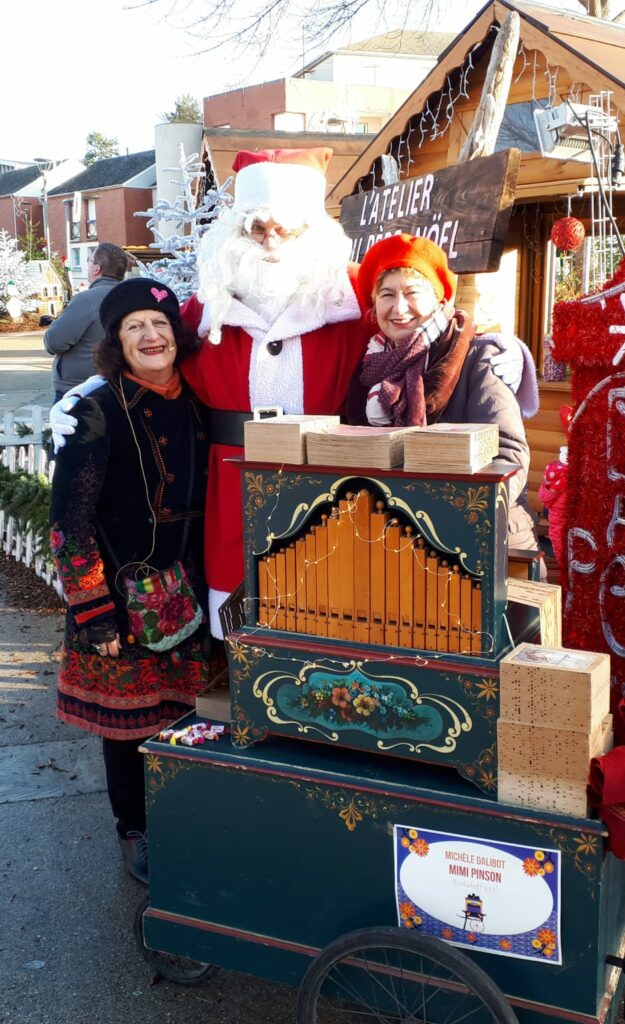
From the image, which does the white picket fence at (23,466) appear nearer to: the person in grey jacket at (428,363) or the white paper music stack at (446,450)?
the person in grey jacket at (428,363)

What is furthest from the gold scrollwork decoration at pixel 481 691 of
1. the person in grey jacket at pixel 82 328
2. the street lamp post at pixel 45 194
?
the street lamp post at pixel 45 194

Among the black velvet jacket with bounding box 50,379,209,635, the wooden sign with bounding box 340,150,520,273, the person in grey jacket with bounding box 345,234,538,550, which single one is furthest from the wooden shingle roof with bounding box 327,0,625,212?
the black velvet jacket with bounding box 50,379,209,635

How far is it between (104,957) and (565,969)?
52.7 inches

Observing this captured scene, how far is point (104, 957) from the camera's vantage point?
98.4 inches

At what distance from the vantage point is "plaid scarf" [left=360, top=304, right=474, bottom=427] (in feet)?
6.99

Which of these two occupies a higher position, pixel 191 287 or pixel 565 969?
pixel 191 287

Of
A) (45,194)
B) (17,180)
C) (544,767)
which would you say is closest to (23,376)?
(544,767)

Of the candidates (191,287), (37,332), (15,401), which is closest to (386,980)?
(191,287)

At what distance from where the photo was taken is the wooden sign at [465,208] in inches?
116

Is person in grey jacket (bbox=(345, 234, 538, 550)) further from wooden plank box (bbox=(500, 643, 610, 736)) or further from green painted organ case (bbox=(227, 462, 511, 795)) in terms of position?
wooden plank box (bbox=(500, 643, 610, 736))

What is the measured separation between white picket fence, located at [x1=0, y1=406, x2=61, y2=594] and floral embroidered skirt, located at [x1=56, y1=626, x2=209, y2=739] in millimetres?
3209

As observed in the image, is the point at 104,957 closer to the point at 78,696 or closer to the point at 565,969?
the point at 78,696

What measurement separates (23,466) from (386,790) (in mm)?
4956

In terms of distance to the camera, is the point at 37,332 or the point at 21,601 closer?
the point at 21,601
